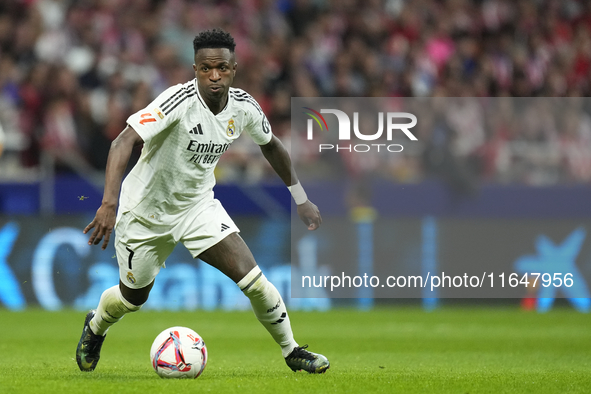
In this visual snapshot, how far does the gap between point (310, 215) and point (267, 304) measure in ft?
2.90

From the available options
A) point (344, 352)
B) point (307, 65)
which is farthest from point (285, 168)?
point (307, 65)

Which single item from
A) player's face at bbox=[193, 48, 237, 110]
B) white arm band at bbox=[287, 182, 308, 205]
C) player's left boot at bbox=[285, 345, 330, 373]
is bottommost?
player's left boot at bbox=[285, 345, 330, 373]

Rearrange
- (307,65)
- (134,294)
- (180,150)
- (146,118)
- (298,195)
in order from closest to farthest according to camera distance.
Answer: (146,118) → (180,150) → (134,294) → (298,195) → (307,65)

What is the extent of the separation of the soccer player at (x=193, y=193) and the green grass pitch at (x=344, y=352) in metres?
0.57

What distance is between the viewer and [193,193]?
660 centimetres

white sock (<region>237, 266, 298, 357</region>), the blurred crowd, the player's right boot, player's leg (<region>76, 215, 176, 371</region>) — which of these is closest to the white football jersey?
player's leg (<region>76, 215, 176, 371</region>)

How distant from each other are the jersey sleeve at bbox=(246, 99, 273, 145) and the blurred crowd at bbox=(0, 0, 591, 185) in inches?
278

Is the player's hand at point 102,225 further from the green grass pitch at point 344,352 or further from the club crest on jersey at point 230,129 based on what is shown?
the club crest on jersey at point 230,129

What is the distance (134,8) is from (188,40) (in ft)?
3.47

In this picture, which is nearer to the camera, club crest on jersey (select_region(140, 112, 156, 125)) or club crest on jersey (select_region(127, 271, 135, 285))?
club crest on jersey (select_region(140, 112, 156, 125))

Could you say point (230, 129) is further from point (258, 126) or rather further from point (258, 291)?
point (258, 291)

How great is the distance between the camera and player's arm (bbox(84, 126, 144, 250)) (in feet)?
18.1

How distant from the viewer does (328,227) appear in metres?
14.2

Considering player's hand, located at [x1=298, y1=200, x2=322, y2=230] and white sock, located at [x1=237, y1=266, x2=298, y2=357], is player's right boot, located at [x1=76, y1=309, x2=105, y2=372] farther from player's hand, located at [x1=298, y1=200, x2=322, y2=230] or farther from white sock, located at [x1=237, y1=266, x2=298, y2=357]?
player's hand, located at [x1=298, y1=200, x2=322, y2=230]
